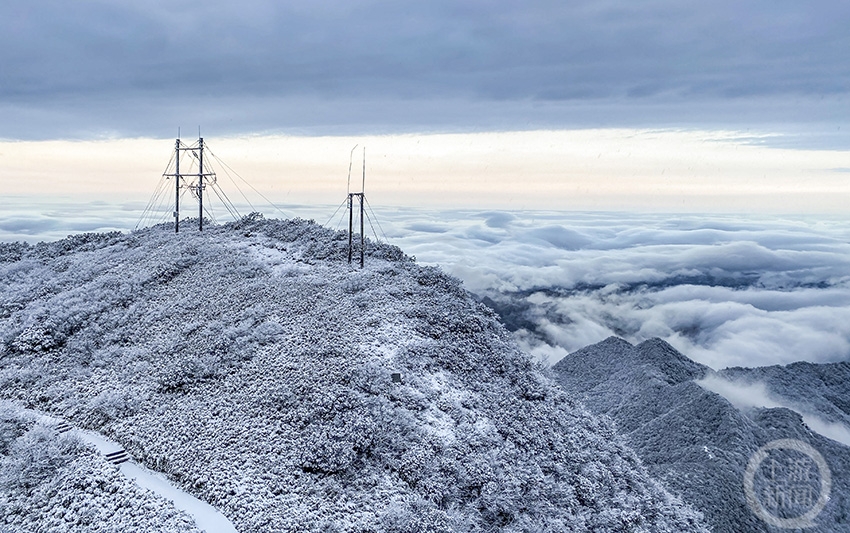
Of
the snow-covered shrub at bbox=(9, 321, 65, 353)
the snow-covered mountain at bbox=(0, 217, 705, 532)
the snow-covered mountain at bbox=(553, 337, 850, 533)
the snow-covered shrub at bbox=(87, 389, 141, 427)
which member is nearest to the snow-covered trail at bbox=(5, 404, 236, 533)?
the snow-covered mountain at bbox=(0, 217, 705, 532)

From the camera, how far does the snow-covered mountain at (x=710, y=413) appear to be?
35031 mm

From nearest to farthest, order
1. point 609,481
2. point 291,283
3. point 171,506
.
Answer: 1. point 171,506
2. point 609,481
3. point 291,283

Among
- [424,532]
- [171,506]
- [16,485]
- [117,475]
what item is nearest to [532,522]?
[424,532]

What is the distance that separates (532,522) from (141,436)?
14.6 m

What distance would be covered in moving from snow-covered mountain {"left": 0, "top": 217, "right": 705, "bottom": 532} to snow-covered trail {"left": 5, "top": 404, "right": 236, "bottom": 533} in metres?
0.31

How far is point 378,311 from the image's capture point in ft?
93.7

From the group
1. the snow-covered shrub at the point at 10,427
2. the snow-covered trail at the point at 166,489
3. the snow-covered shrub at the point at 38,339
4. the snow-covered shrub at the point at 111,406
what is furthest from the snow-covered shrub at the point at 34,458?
the snow-covered shrub at the point at 38,339

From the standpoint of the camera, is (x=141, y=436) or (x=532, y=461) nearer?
(x=141, y=436)

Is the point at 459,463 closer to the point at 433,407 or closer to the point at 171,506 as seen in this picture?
the point at 433,407

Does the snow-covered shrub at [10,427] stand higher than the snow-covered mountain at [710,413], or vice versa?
the snow-covered shrub at [10,427]

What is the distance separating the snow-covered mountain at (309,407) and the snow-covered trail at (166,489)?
0.31 meters

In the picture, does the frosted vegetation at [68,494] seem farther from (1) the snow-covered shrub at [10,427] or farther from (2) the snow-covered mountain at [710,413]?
(2) the snow-covered mountain at [710,413]

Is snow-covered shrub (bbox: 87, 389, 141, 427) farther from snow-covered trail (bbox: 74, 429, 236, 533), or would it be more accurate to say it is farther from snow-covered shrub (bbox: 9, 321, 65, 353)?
A: snow-covered shrub (bbox: 9, 321, 65, 353)

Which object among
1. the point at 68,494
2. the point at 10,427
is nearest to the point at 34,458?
the point at 68,494
